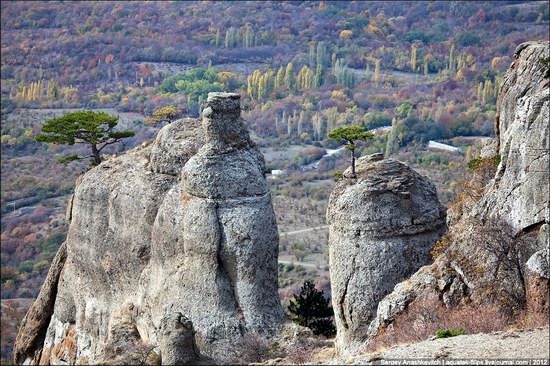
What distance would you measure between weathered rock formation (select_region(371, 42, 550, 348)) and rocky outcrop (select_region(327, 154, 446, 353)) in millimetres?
1632

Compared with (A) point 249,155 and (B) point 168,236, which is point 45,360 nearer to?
(B) point 168,236

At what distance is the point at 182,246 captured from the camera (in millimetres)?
40844

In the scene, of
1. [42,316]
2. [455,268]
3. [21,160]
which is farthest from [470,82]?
[455,268]

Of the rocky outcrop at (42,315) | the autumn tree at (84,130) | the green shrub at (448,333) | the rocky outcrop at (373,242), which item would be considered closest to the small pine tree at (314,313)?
the rocky outcrop at (373,242)

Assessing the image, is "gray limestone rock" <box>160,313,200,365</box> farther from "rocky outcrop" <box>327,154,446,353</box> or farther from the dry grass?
the dry grass

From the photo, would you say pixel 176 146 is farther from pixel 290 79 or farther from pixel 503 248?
pixel 290 79

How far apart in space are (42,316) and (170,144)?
11403 mm

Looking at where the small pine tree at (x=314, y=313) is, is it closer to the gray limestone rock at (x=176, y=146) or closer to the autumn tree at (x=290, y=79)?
the gray limestone rock at (x=176, y=146)

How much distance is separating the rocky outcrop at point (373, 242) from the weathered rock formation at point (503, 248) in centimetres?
163

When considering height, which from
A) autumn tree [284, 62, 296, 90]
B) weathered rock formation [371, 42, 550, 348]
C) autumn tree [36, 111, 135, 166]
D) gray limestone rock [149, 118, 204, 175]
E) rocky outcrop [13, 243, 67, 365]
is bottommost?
rocky outcrop [13, 243, 67, 365]

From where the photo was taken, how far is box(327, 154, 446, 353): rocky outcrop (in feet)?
121

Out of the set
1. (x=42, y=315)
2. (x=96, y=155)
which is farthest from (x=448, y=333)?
(x=42, y=315)

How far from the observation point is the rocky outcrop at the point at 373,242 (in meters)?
37.0

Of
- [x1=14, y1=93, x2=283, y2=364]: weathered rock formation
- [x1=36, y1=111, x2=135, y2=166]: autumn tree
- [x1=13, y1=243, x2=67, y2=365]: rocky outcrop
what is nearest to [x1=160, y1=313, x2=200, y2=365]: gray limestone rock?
[x1=14, y1=93, x2=283, y2=364]: weathered rock formation
